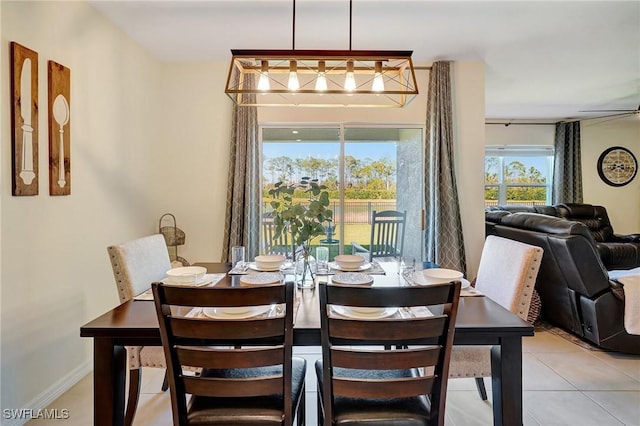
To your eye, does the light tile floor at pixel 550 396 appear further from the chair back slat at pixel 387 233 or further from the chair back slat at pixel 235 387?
the chair back slat at pixel 387 233

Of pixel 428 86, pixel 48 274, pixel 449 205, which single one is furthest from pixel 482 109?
pixel 48 274

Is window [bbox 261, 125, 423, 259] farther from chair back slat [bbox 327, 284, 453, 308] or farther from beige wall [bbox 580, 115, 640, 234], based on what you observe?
beige wall [bbox 580, 115, 640, 234]

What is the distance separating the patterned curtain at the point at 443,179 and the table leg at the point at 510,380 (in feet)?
7.60

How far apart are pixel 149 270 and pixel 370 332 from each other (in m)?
1.46

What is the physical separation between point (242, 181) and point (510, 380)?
9.52 ft

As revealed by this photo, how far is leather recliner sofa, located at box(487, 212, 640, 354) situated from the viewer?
2775 millimetres

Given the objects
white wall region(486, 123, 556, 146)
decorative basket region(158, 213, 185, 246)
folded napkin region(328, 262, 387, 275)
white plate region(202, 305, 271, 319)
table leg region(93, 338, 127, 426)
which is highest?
white wall region(486, 123, 556, 146)

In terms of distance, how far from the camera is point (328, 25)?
2994 mm

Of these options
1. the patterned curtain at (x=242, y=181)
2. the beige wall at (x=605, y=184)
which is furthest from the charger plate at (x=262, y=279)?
the beige wall at (x=605, y=184)

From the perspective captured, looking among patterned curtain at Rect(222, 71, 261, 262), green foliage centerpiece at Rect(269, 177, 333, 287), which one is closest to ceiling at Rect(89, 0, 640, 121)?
patterned curtain at Rect(222, 71, 261, 262)

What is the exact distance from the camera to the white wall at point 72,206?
1996mm

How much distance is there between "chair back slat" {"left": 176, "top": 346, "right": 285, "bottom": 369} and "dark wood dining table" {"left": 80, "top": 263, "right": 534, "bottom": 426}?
14cm

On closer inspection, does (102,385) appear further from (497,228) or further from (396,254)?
(497,228)

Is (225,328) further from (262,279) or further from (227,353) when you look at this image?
(262,279)
